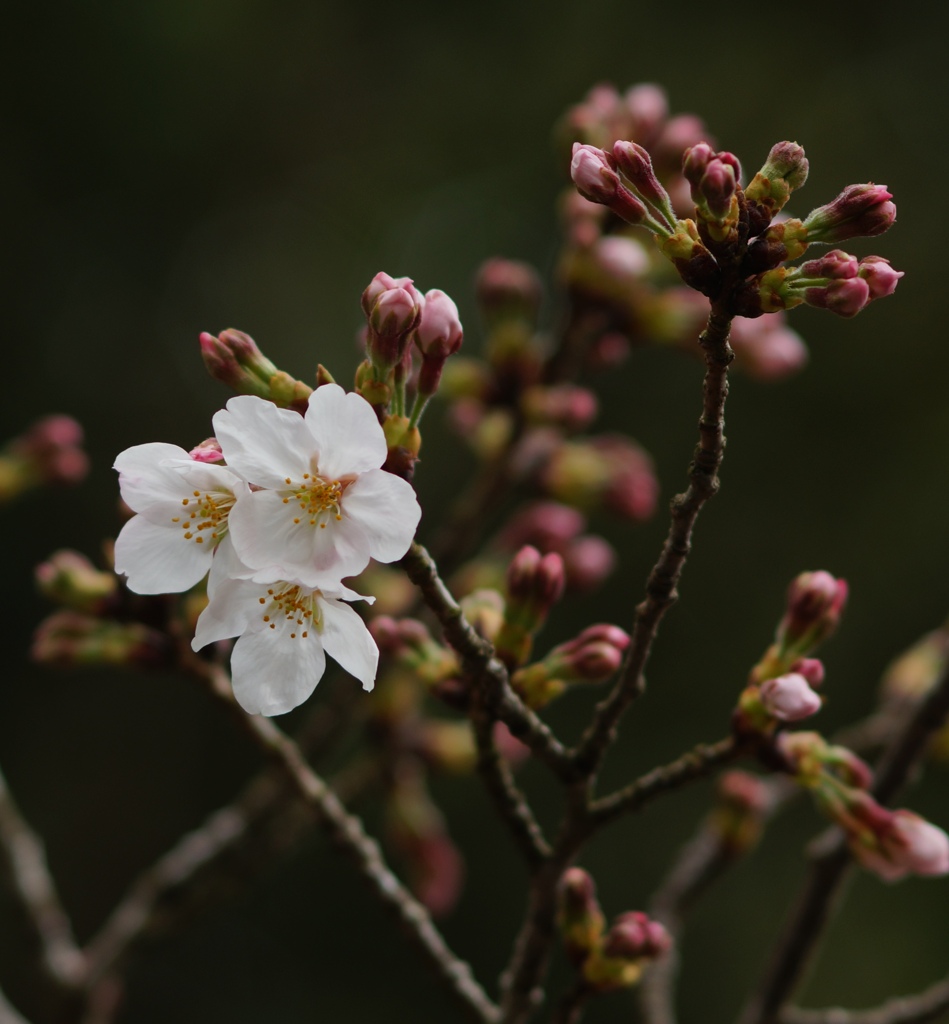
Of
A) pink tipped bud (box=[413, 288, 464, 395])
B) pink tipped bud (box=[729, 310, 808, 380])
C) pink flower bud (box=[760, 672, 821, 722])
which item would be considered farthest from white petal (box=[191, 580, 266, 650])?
pink tipped bud (box=[729, 310, 808, 380])

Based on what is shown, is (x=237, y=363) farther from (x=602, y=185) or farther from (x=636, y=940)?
(x=636, y=940)

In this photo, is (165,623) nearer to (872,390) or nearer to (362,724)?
(362,724)

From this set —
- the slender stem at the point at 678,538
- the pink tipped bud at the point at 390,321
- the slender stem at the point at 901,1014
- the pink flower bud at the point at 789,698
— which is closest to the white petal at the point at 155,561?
the pink tipped bud at the point at 390,321

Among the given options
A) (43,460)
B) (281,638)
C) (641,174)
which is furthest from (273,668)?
(43,460)

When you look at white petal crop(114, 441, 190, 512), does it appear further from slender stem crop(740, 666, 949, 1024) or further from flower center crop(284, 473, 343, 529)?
slender stem crop(740, 666, 949, 1024)

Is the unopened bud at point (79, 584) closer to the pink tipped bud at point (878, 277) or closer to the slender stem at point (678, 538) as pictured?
the slender stem at point (678, 538)
